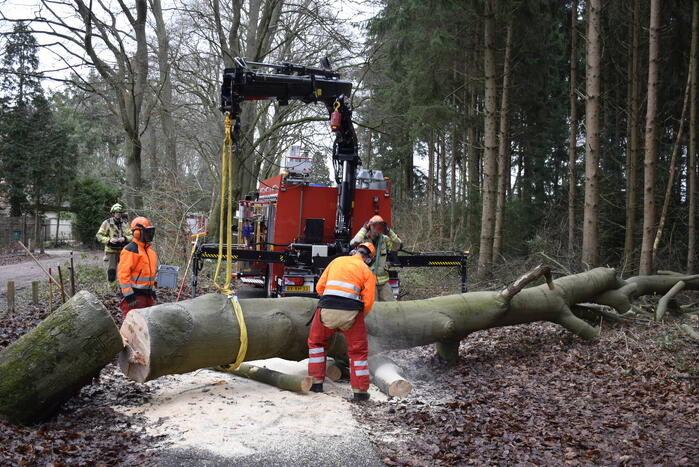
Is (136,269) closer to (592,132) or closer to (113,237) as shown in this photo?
(113,237)

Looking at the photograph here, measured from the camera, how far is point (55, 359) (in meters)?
4.82

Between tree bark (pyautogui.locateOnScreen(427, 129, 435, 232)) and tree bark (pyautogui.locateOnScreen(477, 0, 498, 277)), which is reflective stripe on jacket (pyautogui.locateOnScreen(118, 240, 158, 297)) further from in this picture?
tree bark (pyautogui.locateOnScreen(427, 129, 435, 232))

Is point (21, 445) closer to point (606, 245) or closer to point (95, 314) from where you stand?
point (95, 314)

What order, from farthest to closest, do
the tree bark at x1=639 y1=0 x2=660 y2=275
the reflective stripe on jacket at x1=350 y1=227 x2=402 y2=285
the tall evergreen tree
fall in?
1. the tall evergreen tree
2. the tree bark at x1=639 y1=0 x2=660 y2=275
3. the reflective stripe on jacket at x1=350 y1=227 x2=402 y2=285

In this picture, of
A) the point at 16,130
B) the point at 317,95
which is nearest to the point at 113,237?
the point at 317,95

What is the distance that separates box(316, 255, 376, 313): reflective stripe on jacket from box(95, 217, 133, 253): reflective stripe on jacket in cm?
555

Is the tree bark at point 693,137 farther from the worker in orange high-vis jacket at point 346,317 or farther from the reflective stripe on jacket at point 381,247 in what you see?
the worker in orange high-vis jacket at point 346,317

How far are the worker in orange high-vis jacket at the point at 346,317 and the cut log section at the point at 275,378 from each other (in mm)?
208

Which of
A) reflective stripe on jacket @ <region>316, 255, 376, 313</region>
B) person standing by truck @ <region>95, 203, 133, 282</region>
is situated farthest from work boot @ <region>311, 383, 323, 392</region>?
person standing by truck @ <region>95, 203, 133, 282</region>

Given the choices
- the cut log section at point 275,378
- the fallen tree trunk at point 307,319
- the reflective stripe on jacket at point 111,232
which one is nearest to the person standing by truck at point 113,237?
the reflective stripe on jacket at point 111,232

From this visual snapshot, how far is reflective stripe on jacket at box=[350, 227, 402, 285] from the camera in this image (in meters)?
8.62

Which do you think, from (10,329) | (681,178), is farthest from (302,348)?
(681,178)

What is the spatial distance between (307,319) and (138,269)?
2.37 m

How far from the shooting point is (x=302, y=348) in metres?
6.32
